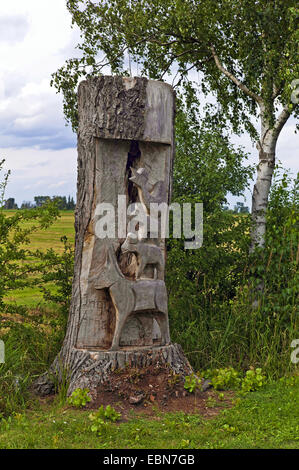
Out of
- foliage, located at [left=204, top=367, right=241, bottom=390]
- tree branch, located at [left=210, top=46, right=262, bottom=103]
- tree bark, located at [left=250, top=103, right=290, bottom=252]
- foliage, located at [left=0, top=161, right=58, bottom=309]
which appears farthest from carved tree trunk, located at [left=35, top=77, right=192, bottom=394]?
tree branch, located at [left=210, top=46, right=262, bottom=103]

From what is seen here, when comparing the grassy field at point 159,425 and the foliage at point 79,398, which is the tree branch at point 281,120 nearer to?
the grassy field at point 159,425

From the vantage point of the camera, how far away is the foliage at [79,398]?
4.56m

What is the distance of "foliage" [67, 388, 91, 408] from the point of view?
4.56 meters

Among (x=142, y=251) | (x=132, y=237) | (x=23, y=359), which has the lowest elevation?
(x=23, y=359)

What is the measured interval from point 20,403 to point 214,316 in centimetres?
271

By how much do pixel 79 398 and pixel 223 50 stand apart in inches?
229

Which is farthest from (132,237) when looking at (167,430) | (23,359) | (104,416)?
(23,359)

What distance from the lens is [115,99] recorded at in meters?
4.99

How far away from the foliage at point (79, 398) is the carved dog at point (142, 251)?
3.98 ft

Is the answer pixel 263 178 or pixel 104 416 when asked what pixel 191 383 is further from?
pixel 263 178

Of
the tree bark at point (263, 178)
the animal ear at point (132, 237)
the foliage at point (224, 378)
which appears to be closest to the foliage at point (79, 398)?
the foliage at point (224, 378)

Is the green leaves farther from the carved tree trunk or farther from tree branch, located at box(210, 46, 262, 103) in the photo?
tree branch, located at box(210, 46, 262, 103)

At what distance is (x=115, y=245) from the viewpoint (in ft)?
16.7

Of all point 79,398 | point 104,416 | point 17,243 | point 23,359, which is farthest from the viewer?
point 17,243
